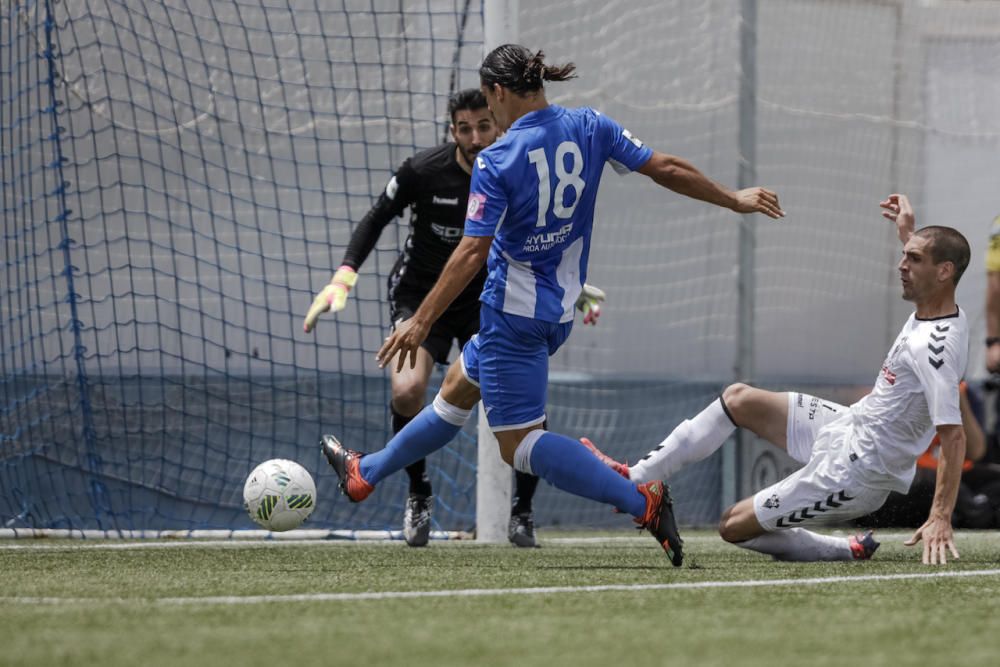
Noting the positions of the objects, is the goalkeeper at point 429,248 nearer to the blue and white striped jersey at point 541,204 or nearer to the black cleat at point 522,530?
the black cleat at point 522,530

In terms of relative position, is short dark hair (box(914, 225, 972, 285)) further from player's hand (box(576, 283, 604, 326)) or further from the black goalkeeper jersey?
the black goalkeeper jersey

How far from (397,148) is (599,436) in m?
2.53

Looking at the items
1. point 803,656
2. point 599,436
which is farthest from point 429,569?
point 599,436

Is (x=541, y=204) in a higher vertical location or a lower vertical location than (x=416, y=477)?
higher

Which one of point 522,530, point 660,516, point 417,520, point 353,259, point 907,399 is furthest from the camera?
point 522,530

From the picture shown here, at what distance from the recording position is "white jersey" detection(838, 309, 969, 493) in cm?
483

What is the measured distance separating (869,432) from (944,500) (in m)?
0.50

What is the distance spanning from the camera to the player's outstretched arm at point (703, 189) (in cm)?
486

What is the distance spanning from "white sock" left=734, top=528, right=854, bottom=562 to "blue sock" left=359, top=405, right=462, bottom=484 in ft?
4.04

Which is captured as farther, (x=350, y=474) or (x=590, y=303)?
(x=590, y=303)

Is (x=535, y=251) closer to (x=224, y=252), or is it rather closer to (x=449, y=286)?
(x=449, y=286)

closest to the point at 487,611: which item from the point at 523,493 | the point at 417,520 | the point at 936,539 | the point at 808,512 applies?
the point at 936,539

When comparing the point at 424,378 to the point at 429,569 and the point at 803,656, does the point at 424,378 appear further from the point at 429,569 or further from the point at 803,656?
the point at 803,656

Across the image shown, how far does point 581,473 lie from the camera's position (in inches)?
186
